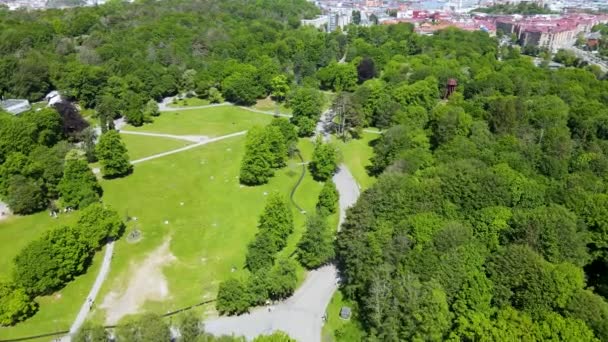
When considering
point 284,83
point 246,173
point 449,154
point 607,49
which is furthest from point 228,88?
point 607,49

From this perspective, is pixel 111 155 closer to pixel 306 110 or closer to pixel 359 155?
pixel 306 110

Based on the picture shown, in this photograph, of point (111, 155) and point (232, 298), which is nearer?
point (232, 298)

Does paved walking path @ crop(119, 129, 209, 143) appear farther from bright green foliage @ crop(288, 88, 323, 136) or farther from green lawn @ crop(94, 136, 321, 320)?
bright green foliage @ crop(288, 88, 323, 136)

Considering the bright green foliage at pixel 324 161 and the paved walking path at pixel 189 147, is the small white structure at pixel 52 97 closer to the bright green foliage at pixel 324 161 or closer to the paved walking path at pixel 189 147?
the paved walking path at pixel 189 147

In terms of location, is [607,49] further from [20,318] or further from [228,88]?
[20,318]

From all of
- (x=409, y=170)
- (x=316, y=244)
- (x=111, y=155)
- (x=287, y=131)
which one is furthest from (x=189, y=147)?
(x=316, y=244)
